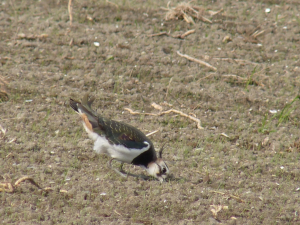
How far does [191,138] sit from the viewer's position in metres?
6.00

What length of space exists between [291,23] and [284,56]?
1.18m

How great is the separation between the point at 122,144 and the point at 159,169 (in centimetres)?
51

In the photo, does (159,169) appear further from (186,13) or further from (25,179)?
(186,13)

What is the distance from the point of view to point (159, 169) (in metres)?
5.12

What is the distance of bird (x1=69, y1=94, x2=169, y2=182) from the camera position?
5.16 meters

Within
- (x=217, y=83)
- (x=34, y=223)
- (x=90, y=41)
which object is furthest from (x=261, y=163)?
(x=90, y=41)

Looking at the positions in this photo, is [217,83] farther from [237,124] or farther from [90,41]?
[90,41]

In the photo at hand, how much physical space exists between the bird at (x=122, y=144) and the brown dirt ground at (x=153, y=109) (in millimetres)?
188

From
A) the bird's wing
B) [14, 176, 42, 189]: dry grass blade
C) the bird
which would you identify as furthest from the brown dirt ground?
the bird's wing

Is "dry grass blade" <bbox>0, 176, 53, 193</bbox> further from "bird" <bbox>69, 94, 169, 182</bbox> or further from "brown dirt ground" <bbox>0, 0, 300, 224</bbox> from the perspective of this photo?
"bird" <bbox>69, 94, 169, 182</bbox>

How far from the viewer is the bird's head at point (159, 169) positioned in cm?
510

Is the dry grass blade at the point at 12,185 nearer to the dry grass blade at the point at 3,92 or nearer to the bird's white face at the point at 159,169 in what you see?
the bird's white face at the point at 159,169

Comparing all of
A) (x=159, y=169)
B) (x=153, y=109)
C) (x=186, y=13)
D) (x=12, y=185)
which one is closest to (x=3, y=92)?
(x=12, y=185)

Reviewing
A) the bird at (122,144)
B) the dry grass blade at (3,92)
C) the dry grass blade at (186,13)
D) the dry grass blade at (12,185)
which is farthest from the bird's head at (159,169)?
the dry grass blade at (186,13)
